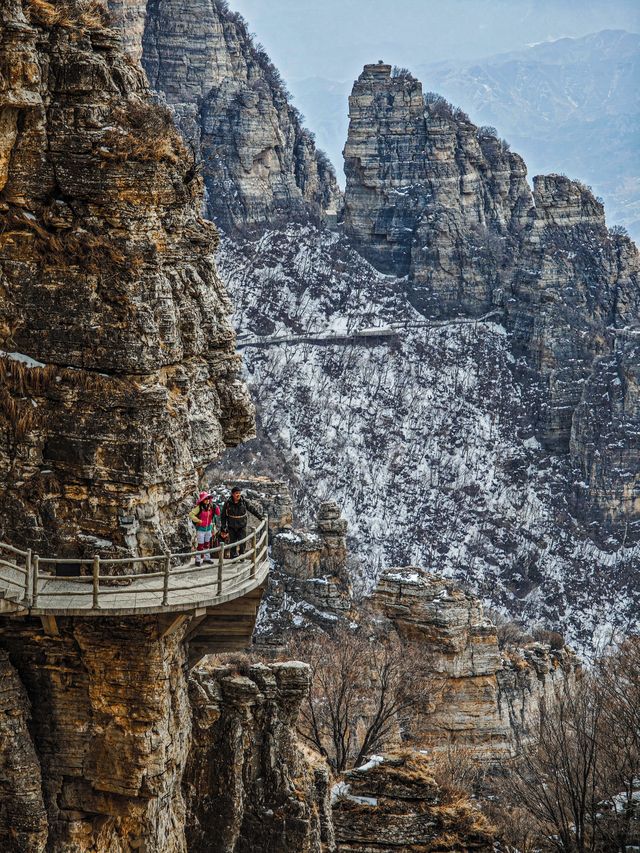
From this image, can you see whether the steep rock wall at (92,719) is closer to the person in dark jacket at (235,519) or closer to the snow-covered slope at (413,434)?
the person in dark jacket at (235,519)

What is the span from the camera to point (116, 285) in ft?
92.3

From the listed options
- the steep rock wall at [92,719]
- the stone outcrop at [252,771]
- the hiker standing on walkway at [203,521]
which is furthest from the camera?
the stone outcrop at [252,771]

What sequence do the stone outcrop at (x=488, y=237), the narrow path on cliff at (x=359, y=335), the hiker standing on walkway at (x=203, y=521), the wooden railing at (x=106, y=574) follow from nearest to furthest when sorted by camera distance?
1. the wooden railing at (x=106, y=574)
2. the hiker standing on walkway at (x=203, y=521)
3. the narrow path on cliff at (x=359, y=335)
4. the stone outcrop at (x=488, y=237)

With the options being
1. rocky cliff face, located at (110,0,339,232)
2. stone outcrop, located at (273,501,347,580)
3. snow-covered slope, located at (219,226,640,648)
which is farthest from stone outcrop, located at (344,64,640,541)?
stone outcrop, located at (273,501,347,580)

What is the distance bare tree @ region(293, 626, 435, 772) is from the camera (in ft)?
166

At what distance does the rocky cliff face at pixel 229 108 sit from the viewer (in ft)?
529

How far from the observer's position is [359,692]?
56312 mm

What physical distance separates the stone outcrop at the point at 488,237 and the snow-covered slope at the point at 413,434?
2.86 m

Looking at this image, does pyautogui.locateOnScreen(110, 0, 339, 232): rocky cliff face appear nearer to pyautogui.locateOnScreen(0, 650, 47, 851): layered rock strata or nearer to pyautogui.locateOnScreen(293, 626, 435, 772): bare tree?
pyautogui.locateOnScreen(293, 626, 435, 772): bare tree

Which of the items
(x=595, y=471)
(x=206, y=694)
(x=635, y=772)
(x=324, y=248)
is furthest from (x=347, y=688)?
(x=324, y=248)

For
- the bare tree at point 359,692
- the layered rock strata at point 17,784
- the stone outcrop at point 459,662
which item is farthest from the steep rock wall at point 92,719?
the stone outcrop at point 459,662

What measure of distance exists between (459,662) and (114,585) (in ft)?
140

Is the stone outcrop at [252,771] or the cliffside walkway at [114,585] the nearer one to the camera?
the cliffside walkway at [114,585]

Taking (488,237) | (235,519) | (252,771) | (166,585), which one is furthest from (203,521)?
(488,237)
